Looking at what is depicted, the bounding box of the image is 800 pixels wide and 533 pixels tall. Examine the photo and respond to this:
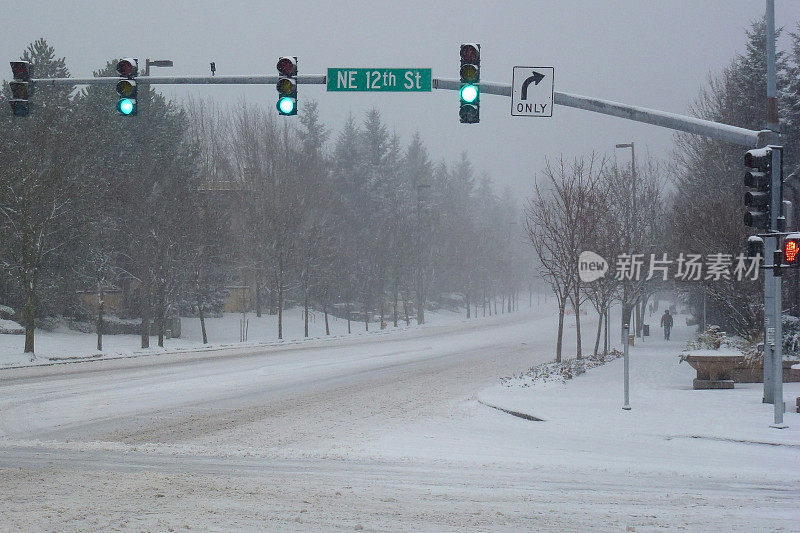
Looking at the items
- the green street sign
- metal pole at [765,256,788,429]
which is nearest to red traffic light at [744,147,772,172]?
metal pole at [765,256,788,429]

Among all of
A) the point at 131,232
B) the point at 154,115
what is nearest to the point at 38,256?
the point at 131,232

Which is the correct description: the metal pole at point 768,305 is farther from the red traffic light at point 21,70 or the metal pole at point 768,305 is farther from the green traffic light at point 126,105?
the red traffic light at point 21,70

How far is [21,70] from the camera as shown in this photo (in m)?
15.1

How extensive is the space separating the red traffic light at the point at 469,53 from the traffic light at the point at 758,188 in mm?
4747

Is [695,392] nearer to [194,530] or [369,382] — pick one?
[369,382]

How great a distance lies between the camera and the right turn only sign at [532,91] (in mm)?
12938

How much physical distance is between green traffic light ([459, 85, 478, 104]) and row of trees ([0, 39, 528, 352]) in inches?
256

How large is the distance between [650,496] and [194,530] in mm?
4943

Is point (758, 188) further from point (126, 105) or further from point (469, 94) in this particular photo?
point (126, 105)

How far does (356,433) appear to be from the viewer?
12922 millimetres

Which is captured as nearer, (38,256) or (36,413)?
(36,413)

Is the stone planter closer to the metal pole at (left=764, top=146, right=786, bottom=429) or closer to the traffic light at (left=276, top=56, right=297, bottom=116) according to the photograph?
the metal pole at (left=764, top=146, right=786, bottom=429)

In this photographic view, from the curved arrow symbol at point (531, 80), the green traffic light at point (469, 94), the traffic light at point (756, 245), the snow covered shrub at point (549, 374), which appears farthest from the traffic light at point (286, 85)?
the snow covered shrub at point (549, 374)

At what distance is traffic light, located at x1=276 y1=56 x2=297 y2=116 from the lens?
13719mm
